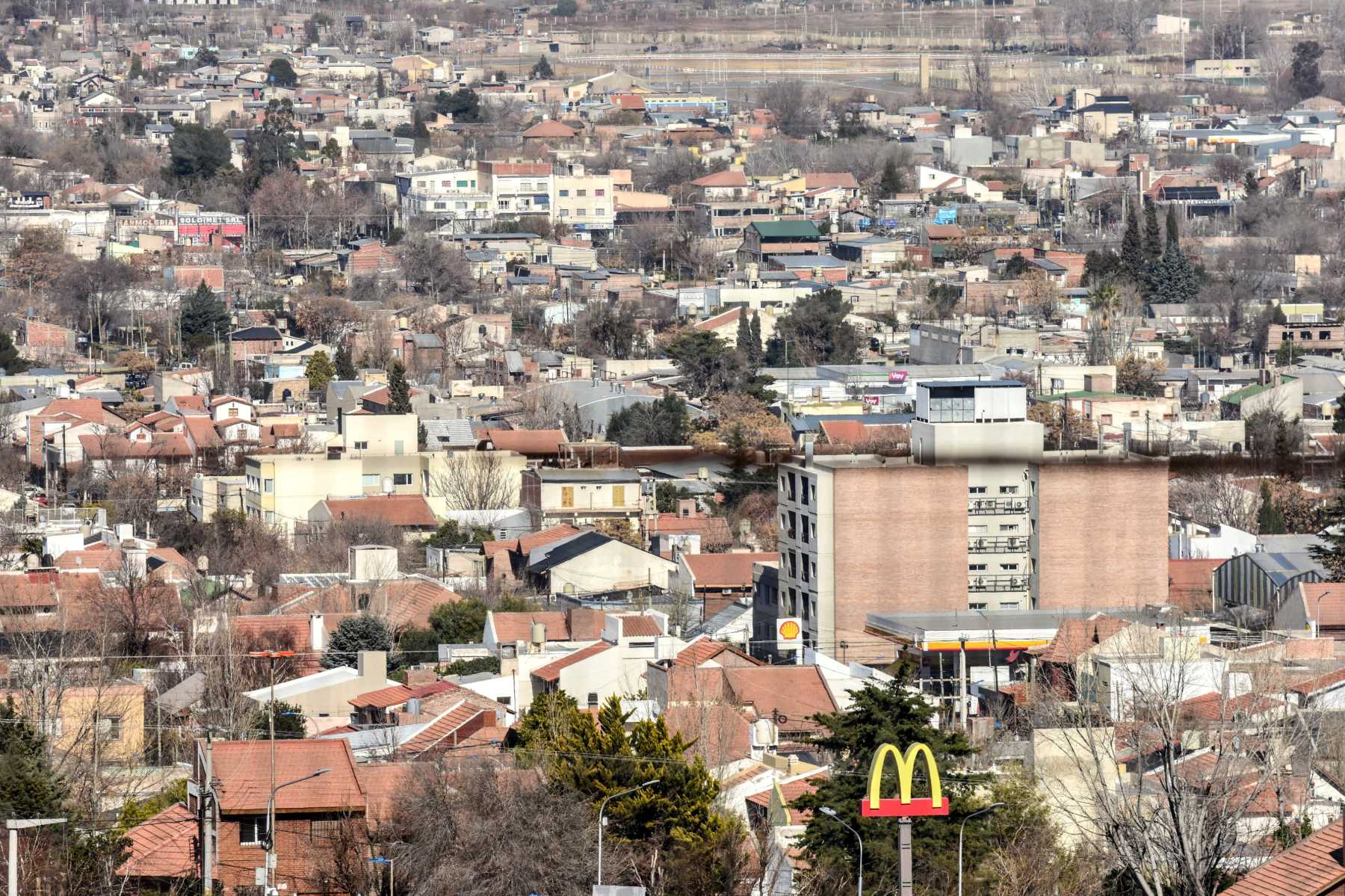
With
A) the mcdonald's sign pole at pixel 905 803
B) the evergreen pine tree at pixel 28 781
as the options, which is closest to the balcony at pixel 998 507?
the evergreen pine tree at pixel 28 781

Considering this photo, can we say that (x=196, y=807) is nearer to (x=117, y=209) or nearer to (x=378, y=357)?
(x=378, y=357)

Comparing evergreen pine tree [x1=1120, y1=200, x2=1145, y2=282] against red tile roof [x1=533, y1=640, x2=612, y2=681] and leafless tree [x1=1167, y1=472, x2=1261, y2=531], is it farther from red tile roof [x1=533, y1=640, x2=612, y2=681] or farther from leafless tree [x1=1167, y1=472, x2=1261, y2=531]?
red tile roof [x1=533, y1=640, x2=612, y2=681]

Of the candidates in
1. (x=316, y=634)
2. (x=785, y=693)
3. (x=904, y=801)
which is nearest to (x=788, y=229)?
(x=316, y=634)

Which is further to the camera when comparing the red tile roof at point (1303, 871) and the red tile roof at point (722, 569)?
the red tile roof at point (722, 569)

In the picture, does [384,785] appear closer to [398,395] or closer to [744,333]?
[398,395]

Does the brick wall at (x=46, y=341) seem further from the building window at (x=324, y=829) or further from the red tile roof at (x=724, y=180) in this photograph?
the building window at (x=324, y=829)

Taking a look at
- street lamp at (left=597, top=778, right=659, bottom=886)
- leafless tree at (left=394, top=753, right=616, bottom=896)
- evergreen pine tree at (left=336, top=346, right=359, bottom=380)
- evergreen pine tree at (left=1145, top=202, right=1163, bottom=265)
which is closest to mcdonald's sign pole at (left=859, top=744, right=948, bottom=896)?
street lamp at (left=597, top=778, right=659, bottom=886)

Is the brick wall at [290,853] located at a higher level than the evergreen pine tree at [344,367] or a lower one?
higher
